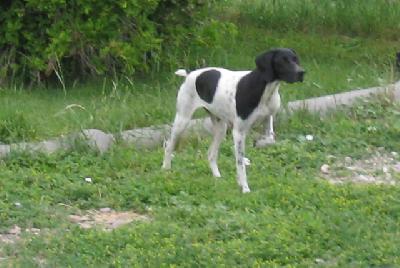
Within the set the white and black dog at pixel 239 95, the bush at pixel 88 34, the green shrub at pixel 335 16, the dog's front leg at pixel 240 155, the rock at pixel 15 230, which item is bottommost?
the green shrub at pixel 335 16

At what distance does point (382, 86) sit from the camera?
11.2m

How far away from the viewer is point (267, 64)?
Answer: 7.83 meters

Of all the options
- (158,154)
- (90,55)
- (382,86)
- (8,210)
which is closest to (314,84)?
(382,86)

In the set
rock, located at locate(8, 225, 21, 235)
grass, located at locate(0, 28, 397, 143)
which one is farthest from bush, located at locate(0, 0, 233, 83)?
rock, located at locate(8, 225, 21, 235)

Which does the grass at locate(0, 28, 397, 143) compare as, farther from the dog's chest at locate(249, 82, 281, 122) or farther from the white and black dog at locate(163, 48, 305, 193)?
the dog's chest at locate(249, 82, 281, 122)

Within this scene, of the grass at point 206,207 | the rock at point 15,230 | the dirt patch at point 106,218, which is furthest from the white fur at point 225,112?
the rock at point 15,230

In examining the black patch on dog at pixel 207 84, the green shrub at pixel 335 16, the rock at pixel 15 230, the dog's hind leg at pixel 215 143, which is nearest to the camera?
the rock at pixel 15 230

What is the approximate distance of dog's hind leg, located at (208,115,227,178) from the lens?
8.55m

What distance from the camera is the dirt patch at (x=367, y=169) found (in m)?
8.71

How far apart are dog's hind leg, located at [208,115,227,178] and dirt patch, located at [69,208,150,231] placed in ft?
3.28

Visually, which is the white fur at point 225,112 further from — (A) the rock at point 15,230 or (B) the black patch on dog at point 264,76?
(A) the rock at point 15,230

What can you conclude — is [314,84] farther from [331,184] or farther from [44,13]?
[331,184]

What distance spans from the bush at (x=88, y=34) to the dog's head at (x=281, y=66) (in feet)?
12.7

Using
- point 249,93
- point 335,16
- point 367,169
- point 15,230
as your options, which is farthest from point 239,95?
point 335,16
